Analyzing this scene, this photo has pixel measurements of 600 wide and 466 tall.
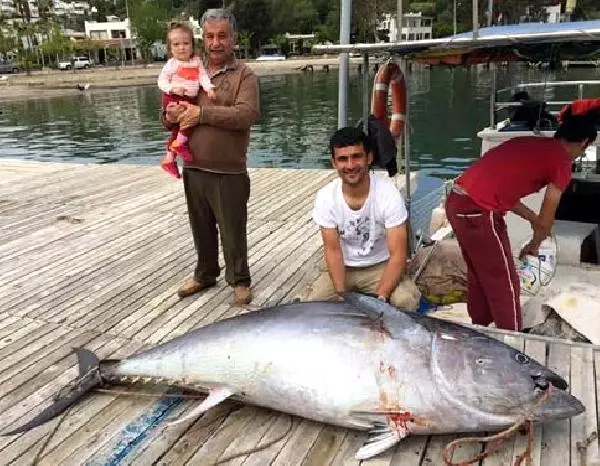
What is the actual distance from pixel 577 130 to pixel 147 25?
82607mm

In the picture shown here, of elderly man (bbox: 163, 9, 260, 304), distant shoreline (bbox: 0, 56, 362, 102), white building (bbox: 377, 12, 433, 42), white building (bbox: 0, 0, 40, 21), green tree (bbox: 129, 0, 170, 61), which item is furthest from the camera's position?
white building (bbox: 0, 0, 40, 21)

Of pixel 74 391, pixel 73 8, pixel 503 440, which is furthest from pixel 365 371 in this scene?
pixel 73 8

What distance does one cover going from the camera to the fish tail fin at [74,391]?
315 cm

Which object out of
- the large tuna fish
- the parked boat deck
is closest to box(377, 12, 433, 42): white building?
the parked boat deck

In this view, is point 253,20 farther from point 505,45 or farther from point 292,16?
point 505,45

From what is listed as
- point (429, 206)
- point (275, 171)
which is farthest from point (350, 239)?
point (275, 171)

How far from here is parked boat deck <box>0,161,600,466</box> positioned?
288cm

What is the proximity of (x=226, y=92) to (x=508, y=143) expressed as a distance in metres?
1.83

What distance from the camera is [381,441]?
8.80 feet

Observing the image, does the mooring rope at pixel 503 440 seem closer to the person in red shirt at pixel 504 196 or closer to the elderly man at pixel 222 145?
the person in red shirt at pixel 504 196

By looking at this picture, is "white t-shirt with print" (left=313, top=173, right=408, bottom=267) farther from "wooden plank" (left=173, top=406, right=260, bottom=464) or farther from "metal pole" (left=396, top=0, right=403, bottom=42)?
"wooden plank" (left=173, top=406, right=260, bottom=464)

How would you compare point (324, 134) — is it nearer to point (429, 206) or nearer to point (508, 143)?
point (429, 206)

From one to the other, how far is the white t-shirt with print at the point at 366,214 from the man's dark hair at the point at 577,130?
1007 millimetres

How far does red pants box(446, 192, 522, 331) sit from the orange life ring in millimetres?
1682
